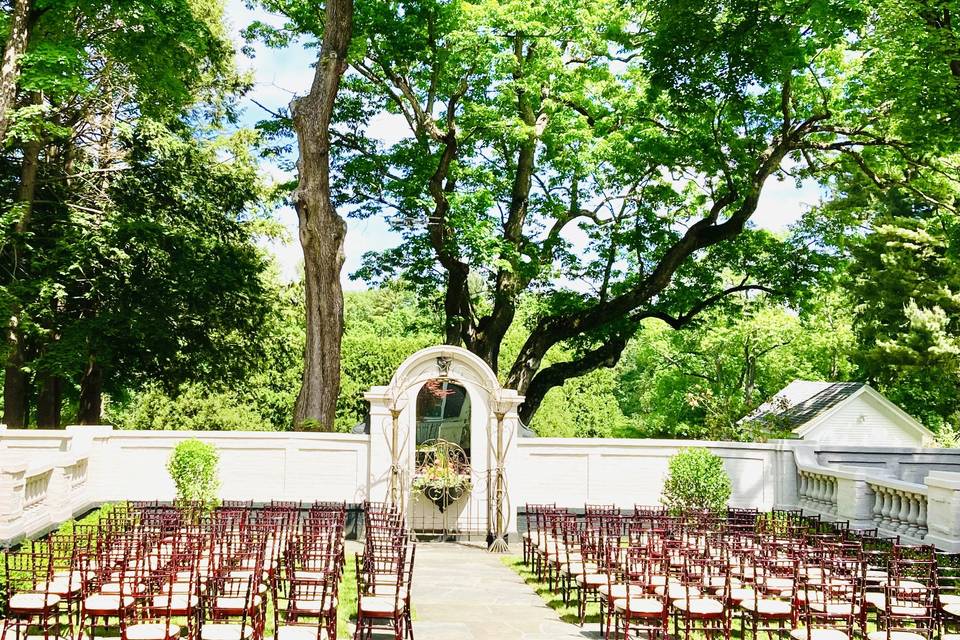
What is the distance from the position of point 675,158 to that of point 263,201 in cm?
1322

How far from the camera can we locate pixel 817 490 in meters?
18.5

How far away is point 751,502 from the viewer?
775 inches

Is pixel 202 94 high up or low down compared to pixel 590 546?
up

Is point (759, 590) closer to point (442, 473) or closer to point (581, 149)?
point (442, 473)

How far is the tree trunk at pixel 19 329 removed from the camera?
23156 millimetres

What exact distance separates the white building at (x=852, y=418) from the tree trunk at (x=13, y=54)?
24746 millimetres

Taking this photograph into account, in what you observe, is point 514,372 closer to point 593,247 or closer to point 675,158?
point 593,247

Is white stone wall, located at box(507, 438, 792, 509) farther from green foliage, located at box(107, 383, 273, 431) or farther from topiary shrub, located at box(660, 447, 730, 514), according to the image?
green foliage, located at box(107, 383, 273, 431)

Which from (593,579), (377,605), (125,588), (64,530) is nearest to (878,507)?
(593,579)

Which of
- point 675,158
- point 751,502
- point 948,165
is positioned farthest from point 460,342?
point 948,165

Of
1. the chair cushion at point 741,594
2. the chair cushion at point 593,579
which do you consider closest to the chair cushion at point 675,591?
the chair cushion at point 741,594

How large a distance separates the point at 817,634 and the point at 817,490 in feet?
33.0

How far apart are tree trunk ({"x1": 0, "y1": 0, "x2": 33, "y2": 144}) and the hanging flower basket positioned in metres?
11.0

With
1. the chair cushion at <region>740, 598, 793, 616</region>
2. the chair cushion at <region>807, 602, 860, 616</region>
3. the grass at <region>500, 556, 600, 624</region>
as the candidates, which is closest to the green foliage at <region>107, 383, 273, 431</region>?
the grass at <region>500, 556, 600, 624</region>
